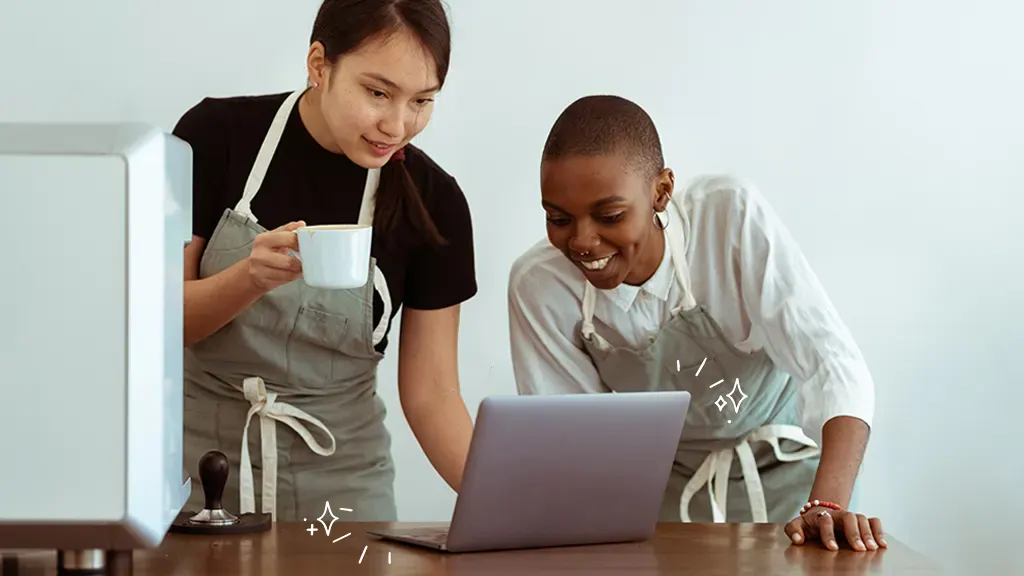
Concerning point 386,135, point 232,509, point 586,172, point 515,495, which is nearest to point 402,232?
point 386,135

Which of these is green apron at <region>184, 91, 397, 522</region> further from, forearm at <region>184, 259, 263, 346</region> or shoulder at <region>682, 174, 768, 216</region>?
shoulder at <region>682, 174, 768, 216</region>

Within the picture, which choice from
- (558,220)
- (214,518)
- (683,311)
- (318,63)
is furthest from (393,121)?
(214,518)

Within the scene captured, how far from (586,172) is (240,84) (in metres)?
1.10

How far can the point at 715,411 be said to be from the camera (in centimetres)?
191

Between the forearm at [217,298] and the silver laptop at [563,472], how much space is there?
1.49 ft

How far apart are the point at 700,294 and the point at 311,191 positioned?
0.62 metres

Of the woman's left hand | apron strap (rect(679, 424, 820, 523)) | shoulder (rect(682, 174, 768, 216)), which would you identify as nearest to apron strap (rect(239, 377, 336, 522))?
apron strap (rect(679, 424, 820, 523))

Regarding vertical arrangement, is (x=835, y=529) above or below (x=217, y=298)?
below

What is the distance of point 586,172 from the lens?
1.72 meters

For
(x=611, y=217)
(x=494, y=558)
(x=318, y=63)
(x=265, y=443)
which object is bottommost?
(x=494, y=558)

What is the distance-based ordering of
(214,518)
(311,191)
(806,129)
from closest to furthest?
(214,518) → (311,191) → (806,129)

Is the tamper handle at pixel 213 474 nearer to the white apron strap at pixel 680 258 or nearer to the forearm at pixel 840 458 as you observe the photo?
the forearm at pixel 840 458

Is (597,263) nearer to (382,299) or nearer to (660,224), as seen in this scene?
(660,224)

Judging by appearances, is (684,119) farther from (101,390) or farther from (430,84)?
(101,390)
